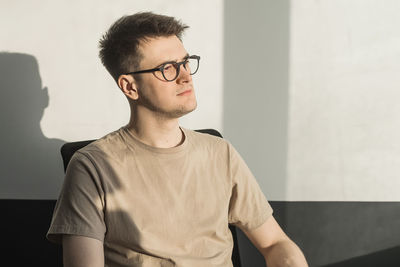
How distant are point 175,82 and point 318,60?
0.90 meters

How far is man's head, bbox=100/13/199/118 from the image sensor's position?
1.67 meters

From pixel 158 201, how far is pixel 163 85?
0.31 meters

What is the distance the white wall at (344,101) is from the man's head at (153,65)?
82 centimetres

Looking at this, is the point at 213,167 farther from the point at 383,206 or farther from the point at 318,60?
the point at 383,206

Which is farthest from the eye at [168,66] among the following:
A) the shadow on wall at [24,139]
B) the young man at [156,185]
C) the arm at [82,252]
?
the shadow on wall at [24,139]

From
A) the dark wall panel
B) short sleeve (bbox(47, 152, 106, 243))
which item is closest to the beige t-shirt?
→ short sleeve (bbox(47, 152, 106, 243))

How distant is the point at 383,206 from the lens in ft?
8.10

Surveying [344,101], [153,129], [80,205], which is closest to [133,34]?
[153,129]

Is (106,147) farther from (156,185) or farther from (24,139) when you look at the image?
(24,139)

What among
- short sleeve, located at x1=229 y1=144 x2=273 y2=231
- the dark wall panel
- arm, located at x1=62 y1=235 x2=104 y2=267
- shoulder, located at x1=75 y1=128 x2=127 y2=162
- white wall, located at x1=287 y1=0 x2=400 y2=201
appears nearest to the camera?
arm, located at x1=62 y1=235 x2=104 y2=267

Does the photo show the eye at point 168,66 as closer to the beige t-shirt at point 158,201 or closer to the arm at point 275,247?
the beige t-shirt at point 158,201

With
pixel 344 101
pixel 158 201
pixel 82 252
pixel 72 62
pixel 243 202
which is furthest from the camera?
pixel 344 101

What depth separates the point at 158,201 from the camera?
1635mm

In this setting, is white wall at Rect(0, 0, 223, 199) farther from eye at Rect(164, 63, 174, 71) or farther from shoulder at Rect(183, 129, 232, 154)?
eye at Rect(164, 63, 174, 71)
